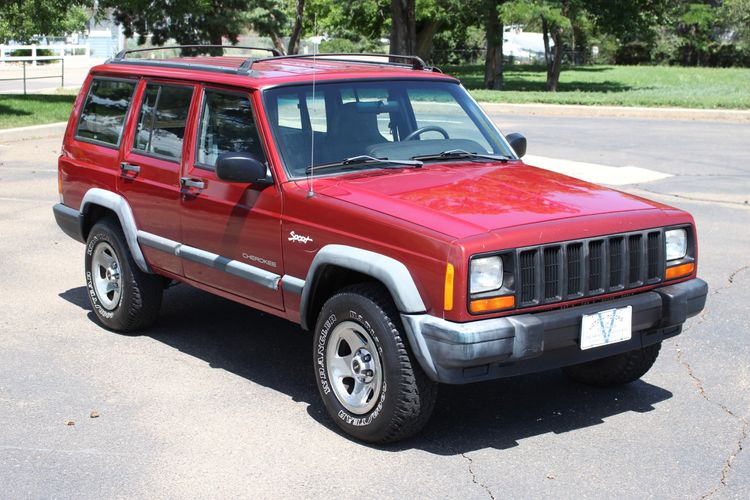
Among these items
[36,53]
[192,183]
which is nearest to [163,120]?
[192,183]

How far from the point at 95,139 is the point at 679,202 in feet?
24.5

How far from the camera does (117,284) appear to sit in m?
7.16

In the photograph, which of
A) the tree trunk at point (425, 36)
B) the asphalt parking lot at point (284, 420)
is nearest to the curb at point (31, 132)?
the asphalt parking lot at point (284, 420)

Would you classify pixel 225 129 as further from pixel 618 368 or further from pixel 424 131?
pixel 618 368

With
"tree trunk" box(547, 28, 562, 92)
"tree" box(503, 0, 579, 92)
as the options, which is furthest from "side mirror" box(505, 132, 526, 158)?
"tree trunk" box(547, 28, 562, 92)

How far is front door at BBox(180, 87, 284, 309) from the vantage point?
5.76m

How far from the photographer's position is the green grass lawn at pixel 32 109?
67.8 ft

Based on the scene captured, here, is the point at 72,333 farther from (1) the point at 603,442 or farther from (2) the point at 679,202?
(2) the point at 679,202

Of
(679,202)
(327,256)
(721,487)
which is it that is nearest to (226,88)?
(327,256)

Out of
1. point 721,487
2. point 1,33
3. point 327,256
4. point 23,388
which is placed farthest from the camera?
point 1,33

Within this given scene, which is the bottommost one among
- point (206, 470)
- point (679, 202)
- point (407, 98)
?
point (206, 470)

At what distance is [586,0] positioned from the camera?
32250mm

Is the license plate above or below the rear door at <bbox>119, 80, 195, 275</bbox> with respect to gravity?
below

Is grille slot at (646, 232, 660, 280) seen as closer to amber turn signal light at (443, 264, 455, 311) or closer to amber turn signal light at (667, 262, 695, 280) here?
amber turn signal light at (667, 262, 695, 280)
